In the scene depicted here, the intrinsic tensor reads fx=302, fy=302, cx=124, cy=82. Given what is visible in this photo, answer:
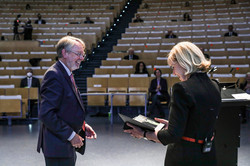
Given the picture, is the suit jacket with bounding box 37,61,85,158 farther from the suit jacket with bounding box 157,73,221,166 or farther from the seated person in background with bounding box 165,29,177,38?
the seated person in background with bounding box 165,29,177,38

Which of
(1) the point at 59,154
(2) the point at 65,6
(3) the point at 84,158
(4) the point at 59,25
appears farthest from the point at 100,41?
(1) the point at 59,154

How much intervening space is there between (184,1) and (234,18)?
2996 mm

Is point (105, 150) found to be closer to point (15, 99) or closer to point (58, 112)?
point (58, 112)

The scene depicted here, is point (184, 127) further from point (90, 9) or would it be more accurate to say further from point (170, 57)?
point (90, 9)

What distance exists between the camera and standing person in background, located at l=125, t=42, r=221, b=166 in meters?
1.38

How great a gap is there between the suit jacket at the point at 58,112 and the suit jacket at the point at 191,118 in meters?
0.52

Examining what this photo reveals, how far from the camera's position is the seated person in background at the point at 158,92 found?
20.8 feet

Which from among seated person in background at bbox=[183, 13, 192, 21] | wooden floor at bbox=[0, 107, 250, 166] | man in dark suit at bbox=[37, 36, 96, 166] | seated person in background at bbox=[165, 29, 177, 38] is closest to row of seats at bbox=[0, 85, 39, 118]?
wooden floor at bbox=[0, 107, 250, 166]

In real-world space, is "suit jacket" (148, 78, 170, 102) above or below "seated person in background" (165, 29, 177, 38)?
below

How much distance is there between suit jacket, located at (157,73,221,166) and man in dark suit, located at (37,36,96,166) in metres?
0.52

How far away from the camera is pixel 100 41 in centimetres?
1079

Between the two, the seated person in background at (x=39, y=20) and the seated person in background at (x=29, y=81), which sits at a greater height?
the seated person in background at (x=39, y=20)

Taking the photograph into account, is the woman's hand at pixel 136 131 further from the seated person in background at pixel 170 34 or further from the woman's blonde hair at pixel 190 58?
the seated person in background at pixel 170 34

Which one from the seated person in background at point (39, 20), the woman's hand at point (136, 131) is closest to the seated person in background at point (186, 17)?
the seated person in background at point (39, 20)
